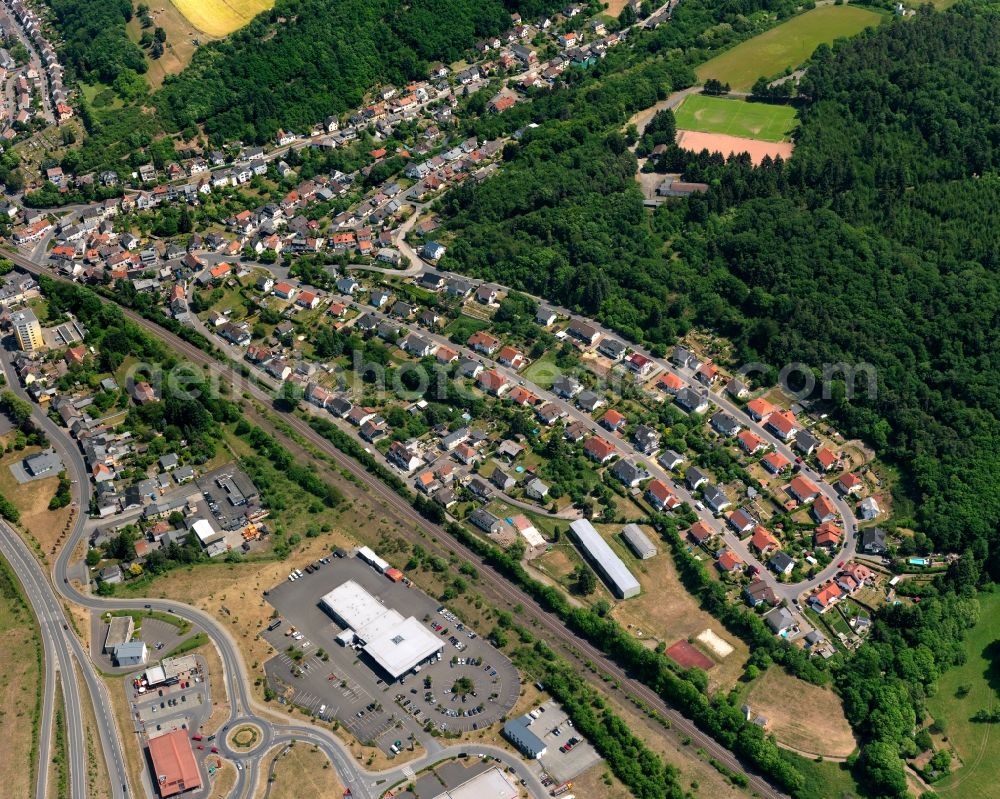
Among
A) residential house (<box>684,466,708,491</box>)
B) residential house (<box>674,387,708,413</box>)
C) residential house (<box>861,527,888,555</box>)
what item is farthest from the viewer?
residential house (<box>674,387,708,413</box>)

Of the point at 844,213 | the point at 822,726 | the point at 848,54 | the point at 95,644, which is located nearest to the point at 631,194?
the point at 844,213

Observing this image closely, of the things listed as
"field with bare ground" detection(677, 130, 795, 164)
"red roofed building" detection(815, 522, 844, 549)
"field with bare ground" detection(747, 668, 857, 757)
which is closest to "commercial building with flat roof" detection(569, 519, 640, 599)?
"field with bare ground" detection(747, 668, 857, 757)

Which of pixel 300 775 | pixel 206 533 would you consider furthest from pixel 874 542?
pixel 206 533

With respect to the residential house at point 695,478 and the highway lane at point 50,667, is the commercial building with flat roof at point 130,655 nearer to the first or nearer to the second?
the highway lane at point 50,667

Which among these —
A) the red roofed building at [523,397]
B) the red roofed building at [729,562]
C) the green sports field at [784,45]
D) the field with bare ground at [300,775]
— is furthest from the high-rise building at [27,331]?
the green sports field at [784,45]

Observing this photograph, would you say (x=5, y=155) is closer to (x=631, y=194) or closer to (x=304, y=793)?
(x=631, y=194)

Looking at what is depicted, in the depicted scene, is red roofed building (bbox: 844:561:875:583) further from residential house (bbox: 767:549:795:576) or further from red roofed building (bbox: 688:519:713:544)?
red roofed building (bbox: 688:519:713:544)
